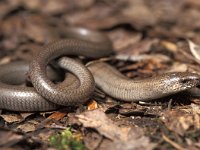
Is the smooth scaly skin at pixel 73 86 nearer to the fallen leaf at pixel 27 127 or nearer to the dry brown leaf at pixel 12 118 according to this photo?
the dry brown leaf at pixel 12 118

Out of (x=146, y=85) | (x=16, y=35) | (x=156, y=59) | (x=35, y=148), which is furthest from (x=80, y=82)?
(x=16, y=35)

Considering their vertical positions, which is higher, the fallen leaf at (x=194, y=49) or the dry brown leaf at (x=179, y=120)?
the fallen leaf at (x=194, y=49)

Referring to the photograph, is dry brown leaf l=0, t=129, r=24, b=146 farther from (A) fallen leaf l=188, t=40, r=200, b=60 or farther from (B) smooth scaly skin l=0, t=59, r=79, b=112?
(A) fallen leaf l=188, t=40, r=200, b=60

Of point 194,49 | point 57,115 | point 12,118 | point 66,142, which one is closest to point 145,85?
point 57,115

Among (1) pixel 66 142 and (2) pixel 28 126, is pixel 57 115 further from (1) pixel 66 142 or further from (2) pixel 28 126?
(1) pixel 66 142

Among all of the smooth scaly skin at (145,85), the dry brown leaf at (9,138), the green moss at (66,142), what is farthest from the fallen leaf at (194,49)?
the dry brown leaf at (9,138)

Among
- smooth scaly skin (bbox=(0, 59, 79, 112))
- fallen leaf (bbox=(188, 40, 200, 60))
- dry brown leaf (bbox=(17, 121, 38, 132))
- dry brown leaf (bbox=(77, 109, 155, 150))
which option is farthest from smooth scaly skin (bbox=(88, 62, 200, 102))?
dry brown leaf (bbox=(17, 121, 38, 132))
